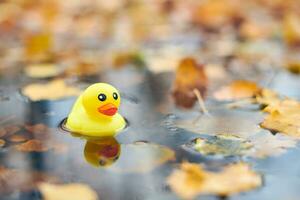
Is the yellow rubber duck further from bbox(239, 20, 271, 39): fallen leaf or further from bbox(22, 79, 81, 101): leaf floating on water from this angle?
bbox(239, 20, 271, 39): fallen leaf

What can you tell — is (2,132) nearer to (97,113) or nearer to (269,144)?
(97,113)

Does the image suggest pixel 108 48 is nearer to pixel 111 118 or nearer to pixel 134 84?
pixel 134 84

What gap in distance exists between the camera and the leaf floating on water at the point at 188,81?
151cm

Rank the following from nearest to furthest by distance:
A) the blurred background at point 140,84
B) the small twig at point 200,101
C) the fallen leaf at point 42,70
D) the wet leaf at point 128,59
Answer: the blurred background at point 140,84, the small twig at point 200,101, the fallen leaf at point 42,70, the wet leaf at point 128,59

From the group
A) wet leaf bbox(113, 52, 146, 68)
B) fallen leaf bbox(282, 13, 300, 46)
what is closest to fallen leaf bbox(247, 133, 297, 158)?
wet leaf bbox(113, 52, 146, 68)

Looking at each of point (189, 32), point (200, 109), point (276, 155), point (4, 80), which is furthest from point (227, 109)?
point (189, 32)

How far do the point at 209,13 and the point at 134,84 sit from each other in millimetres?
933

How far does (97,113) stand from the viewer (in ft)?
3.84

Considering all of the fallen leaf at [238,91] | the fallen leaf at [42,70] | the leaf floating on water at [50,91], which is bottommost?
the fallen leaf at [238,91]

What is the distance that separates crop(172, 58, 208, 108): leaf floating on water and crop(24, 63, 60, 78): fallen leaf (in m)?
0.40

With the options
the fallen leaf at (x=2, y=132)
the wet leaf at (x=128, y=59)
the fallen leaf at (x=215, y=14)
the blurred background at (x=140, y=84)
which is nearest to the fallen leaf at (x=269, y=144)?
the blurred background at (x=140, y=84)

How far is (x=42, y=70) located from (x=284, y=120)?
823 millimetres

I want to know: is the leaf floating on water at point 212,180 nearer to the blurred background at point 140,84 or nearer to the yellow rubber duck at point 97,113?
the blurred background at point 140,84

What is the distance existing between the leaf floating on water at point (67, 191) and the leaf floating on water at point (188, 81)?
0.55 metres
